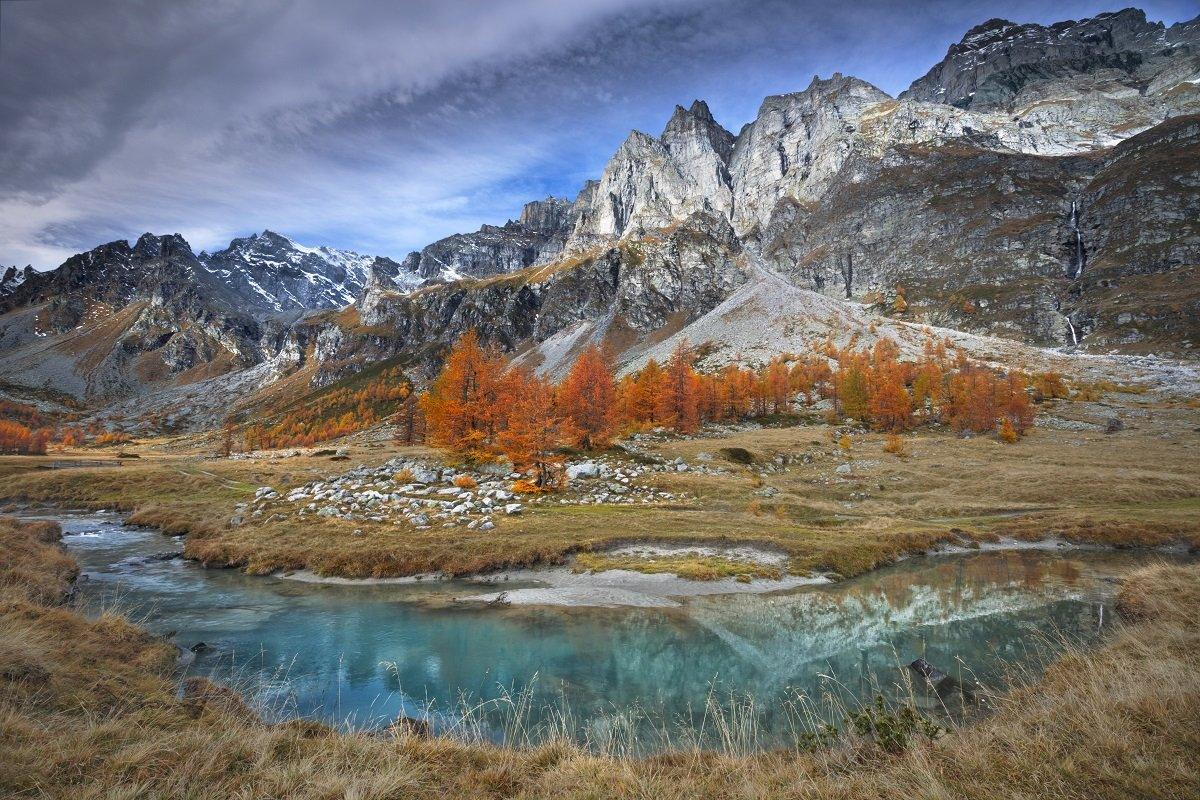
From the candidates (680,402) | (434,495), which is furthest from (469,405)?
(680,402)

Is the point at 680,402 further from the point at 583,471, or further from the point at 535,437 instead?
the point at 535,437

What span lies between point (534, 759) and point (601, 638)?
13.7 m

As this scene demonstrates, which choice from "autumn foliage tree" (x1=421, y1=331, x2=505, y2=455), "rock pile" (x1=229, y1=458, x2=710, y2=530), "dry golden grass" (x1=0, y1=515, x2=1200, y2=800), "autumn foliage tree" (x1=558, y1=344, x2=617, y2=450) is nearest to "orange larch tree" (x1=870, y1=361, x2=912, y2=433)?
"rock pile" (x1=229, y1=458, x2=710, y2=530)

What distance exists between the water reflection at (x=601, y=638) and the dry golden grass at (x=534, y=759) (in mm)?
4647

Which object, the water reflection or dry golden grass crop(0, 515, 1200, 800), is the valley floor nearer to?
the water reflection

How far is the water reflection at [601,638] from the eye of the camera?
16.7 m

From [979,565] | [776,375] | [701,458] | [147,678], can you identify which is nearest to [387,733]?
[147,678]

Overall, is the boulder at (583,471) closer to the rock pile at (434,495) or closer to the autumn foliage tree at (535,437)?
the rock pile at (434,495)

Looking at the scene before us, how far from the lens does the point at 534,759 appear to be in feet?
28.2

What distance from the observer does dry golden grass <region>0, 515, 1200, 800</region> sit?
639 cm

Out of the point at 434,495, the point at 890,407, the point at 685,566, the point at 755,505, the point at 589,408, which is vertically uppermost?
the point at 589,408

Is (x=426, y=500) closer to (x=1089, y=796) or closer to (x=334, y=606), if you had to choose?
(x=334, y=606)

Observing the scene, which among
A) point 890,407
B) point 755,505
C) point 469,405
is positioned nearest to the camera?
point 755,505

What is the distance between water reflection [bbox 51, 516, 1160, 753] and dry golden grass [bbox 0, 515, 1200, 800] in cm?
465
